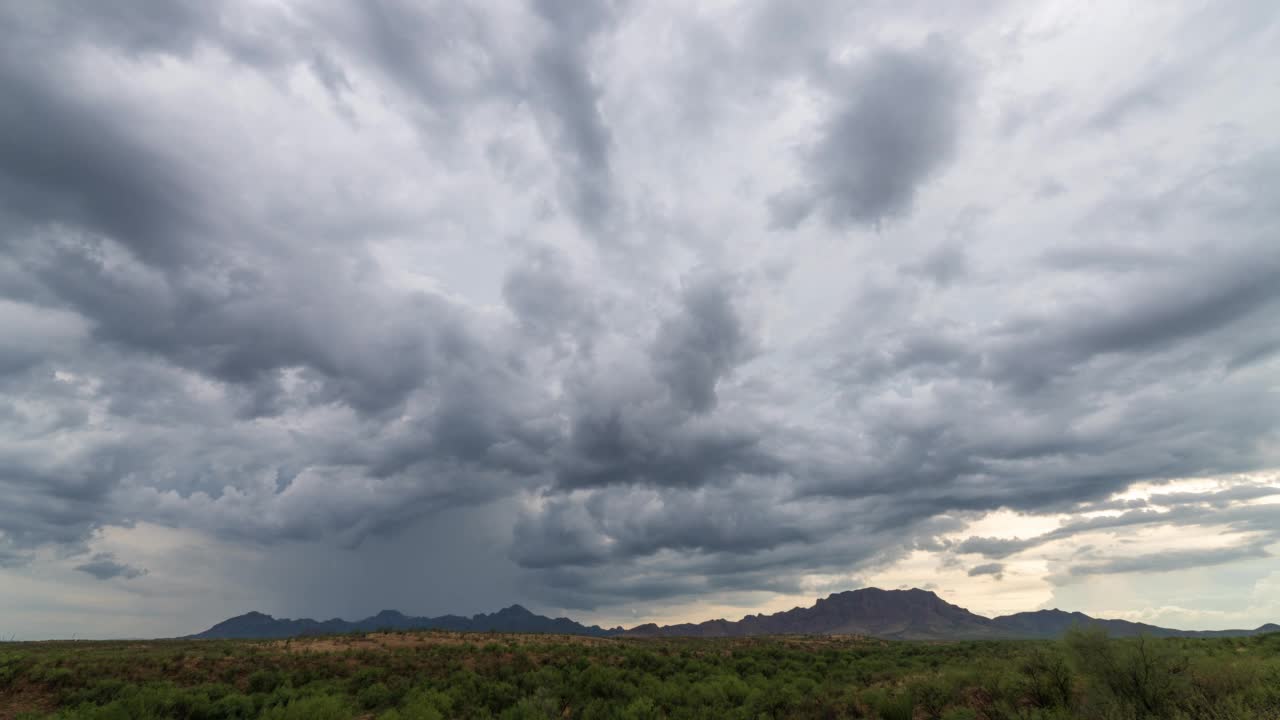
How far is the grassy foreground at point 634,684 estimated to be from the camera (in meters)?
19.9

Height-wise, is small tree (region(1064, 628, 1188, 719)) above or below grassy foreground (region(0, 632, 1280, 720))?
above

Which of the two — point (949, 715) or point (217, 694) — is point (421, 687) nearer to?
point (217, 694)

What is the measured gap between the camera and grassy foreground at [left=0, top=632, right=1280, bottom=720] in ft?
65.4

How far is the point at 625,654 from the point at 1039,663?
102 ft

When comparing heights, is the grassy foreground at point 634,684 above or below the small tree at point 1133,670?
below

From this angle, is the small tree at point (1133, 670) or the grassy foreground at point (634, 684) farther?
the grassy foreground at point (634, 684)

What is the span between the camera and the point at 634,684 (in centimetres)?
3291

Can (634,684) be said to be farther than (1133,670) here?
Yes

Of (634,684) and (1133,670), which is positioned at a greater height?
(1133,670)

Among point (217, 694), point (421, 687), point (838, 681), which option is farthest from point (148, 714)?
point (838, 681)

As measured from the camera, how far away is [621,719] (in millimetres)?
24281

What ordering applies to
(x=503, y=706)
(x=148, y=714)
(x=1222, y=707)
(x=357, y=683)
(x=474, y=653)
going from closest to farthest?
(x=1222, y=707) < (x=148, y=714) < (x=503, y=706) < (x=357, y=683) < (x=474, y=653)

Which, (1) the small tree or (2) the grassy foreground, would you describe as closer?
(1) the small tree

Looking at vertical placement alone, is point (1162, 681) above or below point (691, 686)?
above
